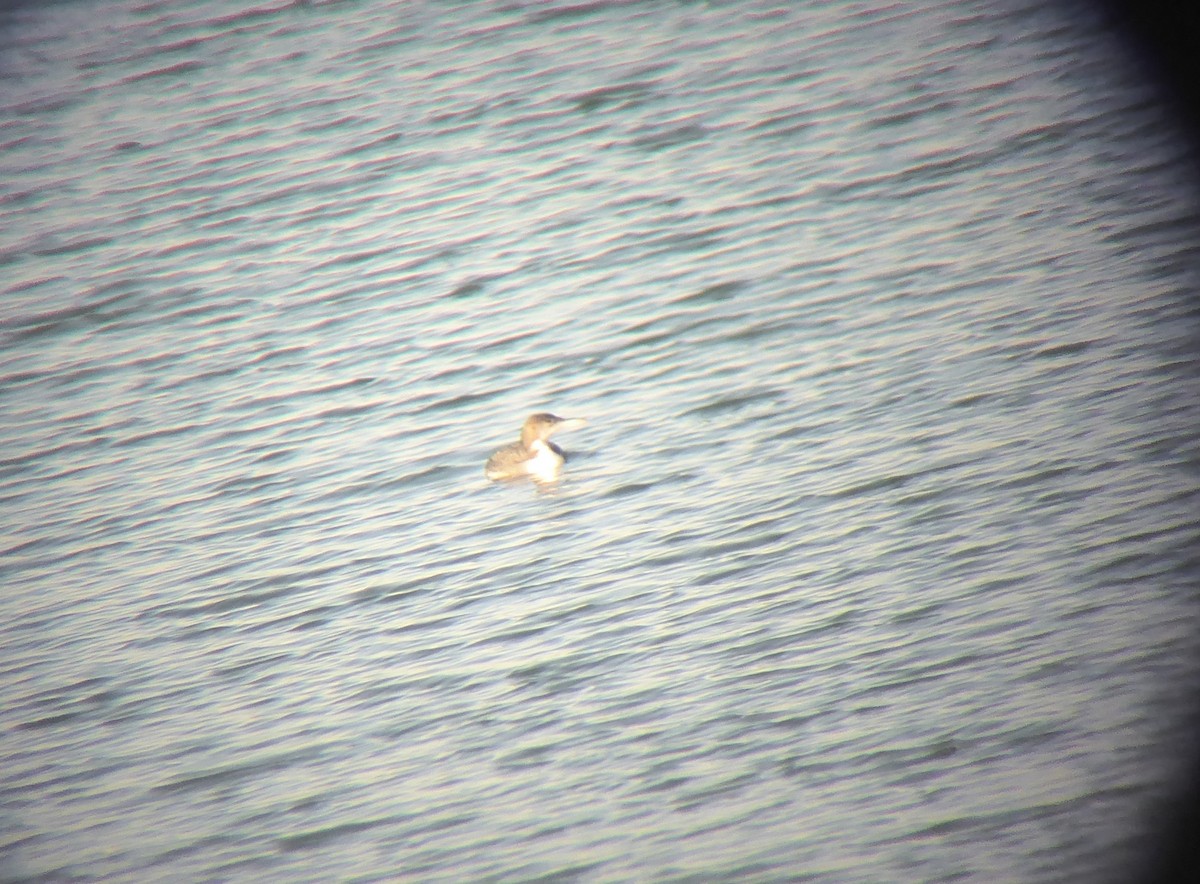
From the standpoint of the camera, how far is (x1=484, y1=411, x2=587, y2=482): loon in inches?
229

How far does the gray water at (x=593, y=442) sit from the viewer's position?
403 cm

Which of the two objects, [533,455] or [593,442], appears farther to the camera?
[593,442]

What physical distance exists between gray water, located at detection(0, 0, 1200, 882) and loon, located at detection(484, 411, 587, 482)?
A: 0.48 feet

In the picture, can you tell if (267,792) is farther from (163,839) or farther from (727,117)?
(727,117)

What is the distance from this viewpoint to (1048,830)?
361 centimetres

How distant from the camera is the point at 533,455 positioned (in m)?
5.93

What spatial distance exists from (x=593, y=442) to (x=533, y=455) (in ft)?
1.25

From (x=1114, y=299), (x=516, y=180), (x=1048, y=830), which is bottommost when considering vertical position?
(x=1048, y=830)

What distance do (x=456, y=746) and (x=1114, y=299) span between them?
360cm

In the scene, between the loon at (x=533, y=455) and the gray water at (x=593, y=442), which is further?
the loon at (x=533, y=455)

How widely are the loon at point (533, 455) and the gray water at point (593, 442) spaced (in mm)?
146

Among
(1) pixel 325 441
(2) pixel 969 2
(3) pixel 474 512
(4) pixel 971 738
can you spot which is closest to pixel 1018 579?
(4) pixel 971 738

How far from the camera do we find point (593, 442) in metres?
6.21

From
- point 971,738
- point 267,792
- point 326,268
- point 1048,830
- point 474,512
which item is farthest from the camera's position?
point 326,268
